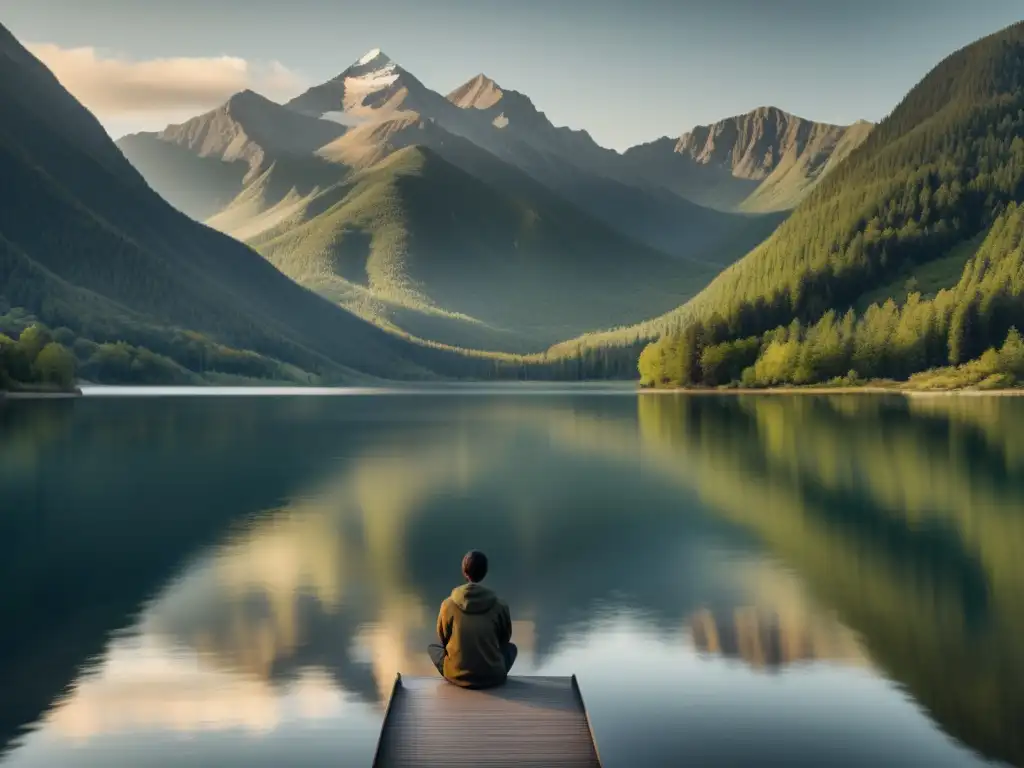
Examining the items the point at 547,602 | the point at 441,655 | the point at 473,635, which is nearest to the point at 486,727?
the point at 473,635

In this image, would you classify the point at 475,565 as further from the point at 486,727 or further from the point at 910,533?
the point at 910,533

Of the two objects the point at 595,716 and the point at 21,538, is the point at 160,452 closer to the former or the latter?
the point at 21,538

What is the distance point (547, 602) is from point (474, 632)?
1647 cm

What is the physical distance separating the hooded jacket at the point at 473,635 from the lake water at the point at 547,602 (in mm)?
2862

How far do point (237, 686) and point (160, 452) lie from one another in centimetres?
8181

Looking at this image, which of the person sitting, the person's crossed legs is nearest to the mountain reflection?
the person's crossed legs

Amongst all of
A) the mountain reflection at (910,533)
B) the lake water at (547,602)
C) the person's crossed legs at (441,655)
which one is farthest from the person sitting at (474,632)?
the mountain reflection at (910,533)

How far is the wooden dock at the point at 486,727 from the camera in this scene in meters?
21.2

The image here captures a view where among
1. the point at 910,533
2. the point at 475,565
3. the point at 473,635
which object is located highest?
the point at 475,565

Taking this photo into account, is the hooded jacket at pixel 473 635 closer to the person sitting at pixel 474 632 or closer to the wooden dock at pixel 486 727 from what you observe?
the person sitting at pixel 474 632

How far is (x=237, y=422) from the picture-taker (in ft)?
547

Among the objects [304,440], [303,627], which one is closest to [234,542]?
[303,627]

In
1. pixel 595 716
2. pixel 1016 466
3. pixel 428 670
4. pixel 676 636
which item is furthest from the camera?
pixel 1016 466

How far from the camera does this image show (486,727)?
72.9 ft
